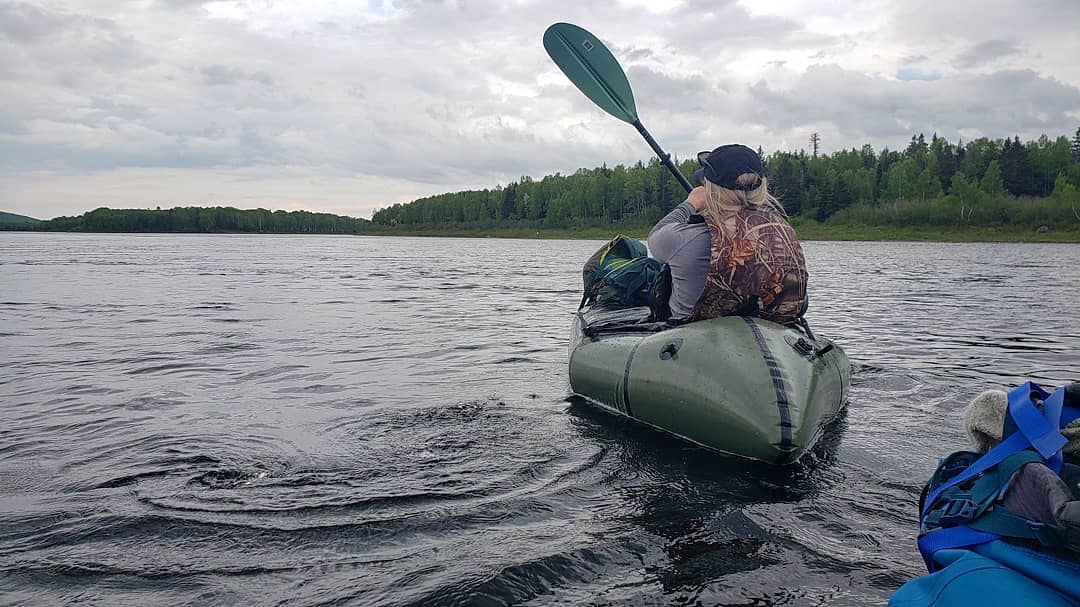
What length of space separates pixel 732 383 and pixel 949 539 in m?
2.60

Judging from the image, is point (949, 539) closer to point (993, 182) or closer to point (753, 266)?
point (753, 266)

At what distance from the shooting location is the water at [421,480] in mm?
3283

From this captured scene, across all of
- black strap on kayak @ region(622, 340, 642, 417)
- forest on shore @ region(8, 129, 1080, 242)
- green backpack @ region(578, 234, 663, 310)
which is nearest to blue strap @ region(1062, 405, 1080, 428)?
black strap on kayak @ region(622, 340, 642, 417)

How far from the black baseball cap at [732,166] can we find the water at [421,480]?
1936 millimetres

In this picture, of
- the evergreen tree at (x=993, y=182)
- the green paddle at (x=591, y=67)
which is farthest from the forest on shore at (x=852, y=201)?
the green paddle at (x=591, y=67)

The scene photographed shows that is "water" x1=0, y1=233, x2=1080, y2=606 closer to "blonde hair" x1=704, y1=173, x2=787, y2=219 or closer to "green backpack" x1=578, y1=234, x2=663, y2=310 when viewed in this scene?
"green backpack" x1=578, y1=234, x2=663, y2=310

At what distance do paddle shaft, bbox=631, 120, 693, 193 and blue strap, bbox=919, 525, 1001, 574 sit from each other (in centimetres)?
509

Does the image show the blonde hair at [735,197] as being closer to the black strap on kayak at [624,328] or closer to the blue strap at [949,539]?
the black strap on kayak at [624,328]

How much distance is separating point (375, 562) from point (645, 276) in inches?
179

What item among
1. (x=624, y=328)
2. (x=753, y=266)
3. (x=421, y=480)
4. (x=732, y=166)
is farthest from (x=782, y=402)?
(x=421, y=480)

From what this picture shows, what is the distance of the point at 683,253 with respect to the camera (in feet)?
18.1

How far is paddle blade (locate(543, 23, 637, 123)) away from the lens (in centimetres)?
897

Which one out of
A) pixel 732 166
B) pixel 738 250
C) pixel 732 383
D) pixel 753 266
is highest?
pixel 732 166

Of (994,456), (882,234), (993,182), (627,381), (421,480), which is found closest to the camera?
(994,456)
